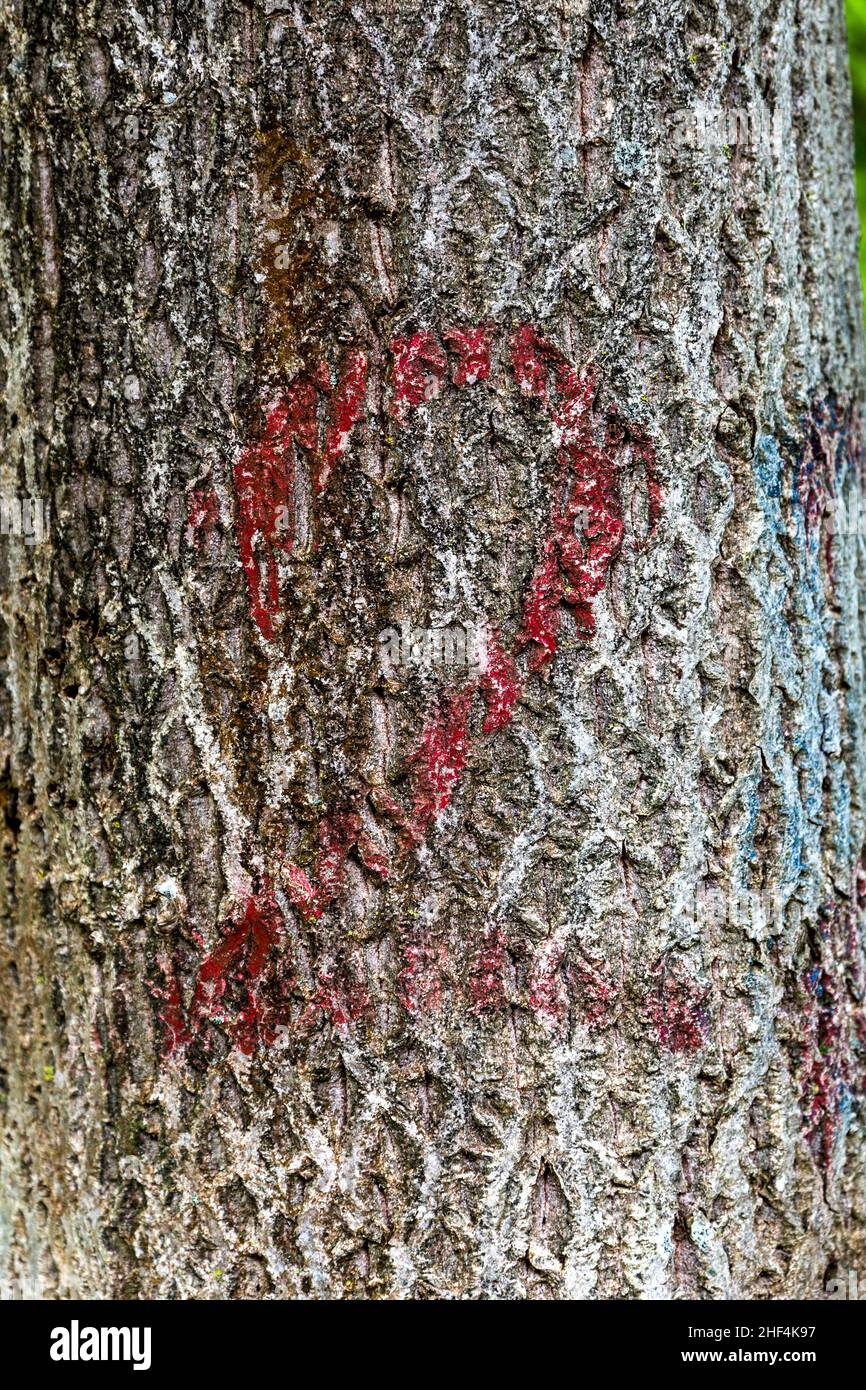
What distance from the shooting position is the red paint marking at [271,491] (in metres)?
1.30

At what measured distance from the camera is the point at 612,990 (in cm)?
135

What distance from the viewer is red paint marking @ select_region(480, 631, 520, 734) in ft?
4.31

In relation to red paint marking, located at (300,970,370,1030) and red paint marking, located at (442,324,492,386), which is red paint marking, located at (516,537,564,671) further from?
red paint marking, located at (300,970,370,1030)

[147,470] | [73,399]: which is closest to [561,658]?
[147,470]

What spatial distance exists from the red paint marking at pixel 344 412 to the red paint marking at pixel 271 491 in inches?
0.8

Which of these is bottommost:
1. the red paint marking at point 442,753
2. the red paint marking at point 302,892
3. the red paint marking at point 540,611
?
the red paint marking at point 302,892

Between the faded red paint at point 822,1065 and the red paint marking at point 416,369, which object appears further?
the faded red paint at point 822,1065

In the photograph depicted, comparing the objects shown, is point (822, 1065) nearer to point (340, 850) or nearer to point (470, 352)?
point (340, 850)

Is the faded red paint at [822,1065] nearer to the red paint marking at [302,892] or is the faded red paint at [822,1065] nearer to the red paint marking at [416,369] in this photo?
the red paint marking at [302,892]

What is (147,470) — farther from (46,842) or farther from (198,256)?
(46,842)

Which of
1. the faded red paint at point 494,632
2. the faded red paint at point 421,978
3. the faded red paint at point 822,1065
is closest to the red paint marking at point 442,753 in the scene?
the faded red paint at point 494,632

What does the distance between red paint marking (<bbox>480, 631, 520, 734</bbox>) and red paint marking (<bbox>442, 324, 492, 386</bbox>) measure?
0.29 metres

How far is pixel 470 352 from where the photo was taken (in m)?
1.29

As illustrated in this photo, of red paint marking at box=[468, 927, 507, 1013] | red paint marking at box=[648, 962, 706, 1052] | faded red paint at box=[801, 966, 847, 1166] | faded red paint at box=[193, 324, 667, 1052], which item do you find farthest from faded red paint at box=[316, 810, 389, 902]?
faded red paint at box=[801, 966, 847, 1166]
